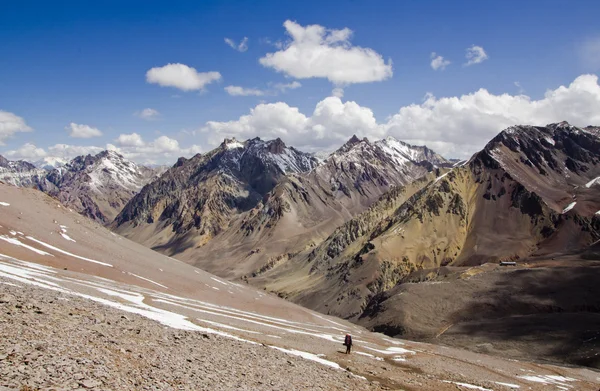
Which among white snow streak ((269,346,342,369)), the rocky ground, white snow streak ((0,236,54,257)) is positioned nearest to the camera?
the rocky ground

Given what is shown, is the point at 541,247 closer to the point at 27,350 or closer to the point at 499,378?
the point at 499,378

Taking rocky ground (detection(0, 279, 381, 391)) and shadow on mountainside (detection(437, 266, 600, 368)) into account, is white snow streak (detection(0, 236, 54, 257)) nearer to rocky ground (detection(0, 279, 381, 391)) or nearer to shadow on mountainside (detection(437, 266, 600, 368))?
rocky ground (detection(0, 279, 381, 391))

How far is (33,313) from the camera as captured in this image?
2014 cm

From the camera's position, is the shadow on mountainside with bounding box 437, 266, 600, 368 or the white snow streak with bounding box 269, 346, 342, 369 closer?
the white snow streak with bounding box 269, 346, 342, 369

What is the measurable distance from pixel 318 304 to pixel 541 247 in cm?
9919

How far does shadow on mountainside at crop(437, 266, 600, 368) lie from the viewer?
243 ft

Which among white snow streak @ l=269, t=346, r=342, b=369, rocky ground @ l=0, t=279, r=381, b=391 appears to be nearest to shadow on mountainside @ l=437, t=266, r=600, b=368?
white snow streak @ l=269, t=346, r=342, b=369

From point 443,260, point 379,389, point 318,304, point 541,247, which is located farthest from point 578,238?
point 379,389

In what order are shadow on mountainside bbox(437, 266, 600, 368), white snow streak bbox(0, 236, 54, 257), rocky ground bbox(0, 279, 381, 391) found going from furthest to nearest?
shadow on mountainside bbox(437, 266, 600, 368), white snow streak bbox(0, 236, 54, 257), rocky ground bbox(0, 279, 381, 391)

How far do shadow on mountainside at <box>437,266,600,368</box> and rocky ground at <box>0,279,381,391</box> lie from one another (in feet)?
214

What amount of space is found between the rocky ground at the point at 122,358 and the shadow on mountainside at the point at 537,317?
6509 cm

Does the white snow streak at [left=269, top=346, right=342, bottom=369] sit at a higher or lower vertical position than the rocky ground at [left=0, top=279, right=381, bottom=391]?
lower

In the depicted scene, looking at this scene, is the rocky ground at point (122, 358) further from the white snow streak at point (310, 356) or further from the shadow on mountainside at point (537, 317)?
the shadow on mountainside at point (537, 317)

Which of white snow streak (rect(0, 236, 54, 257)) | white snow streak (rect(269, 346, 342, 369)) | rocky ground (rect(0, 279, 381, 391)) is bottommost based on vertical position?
white snow streak (rect(0, 236, 54, 257))
